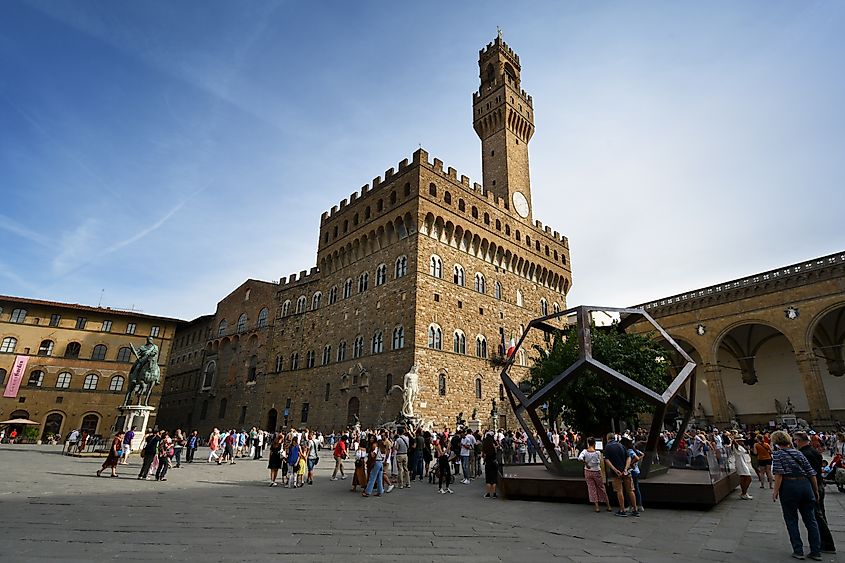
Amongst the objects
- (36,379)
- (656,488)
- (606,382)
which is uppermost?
(36,379)

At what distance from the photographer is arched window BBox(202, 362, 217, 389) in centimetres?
4000

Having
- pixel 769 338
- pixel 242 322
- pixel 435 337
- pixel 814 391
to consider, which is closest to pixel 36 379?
pixel 242 322

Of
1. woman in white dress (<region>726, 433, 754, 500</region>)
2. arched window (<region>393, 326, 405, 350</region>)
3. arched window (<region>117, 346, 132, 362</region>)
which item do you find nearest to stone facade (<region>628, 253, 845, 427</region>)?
arched window (<region>393, 326, 405, 350</region>)

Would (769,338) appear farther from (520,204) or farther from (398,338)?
(398,338)

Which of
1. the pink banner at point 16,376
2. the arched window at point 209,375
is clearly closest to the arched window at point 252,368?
the arched window at point 209,375

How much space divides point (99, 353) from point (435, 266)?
29796 mm

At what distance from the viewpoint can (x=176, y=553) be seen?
17.2 feet

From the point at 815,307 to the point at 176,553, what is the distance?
117 feet

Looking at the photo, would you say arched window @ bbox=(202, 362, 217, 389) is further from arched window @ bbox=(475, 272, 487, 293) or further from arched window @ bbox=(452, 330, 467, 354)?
arched window @ bbox=(475, 272, 487, 293)

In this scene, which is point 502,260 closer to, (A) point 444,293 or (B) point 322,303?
(A) point 444,293

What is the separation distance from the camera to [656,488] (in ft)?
28.3

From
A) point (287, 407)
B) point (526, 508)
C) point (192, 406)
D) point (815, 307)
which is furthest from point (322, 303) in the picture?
point (815, 307)

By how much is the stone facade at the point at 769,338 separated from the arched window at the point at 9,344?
50.2 metres

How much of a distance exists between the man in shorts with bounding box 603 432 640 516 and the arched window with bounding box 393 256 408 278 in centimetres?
1968
